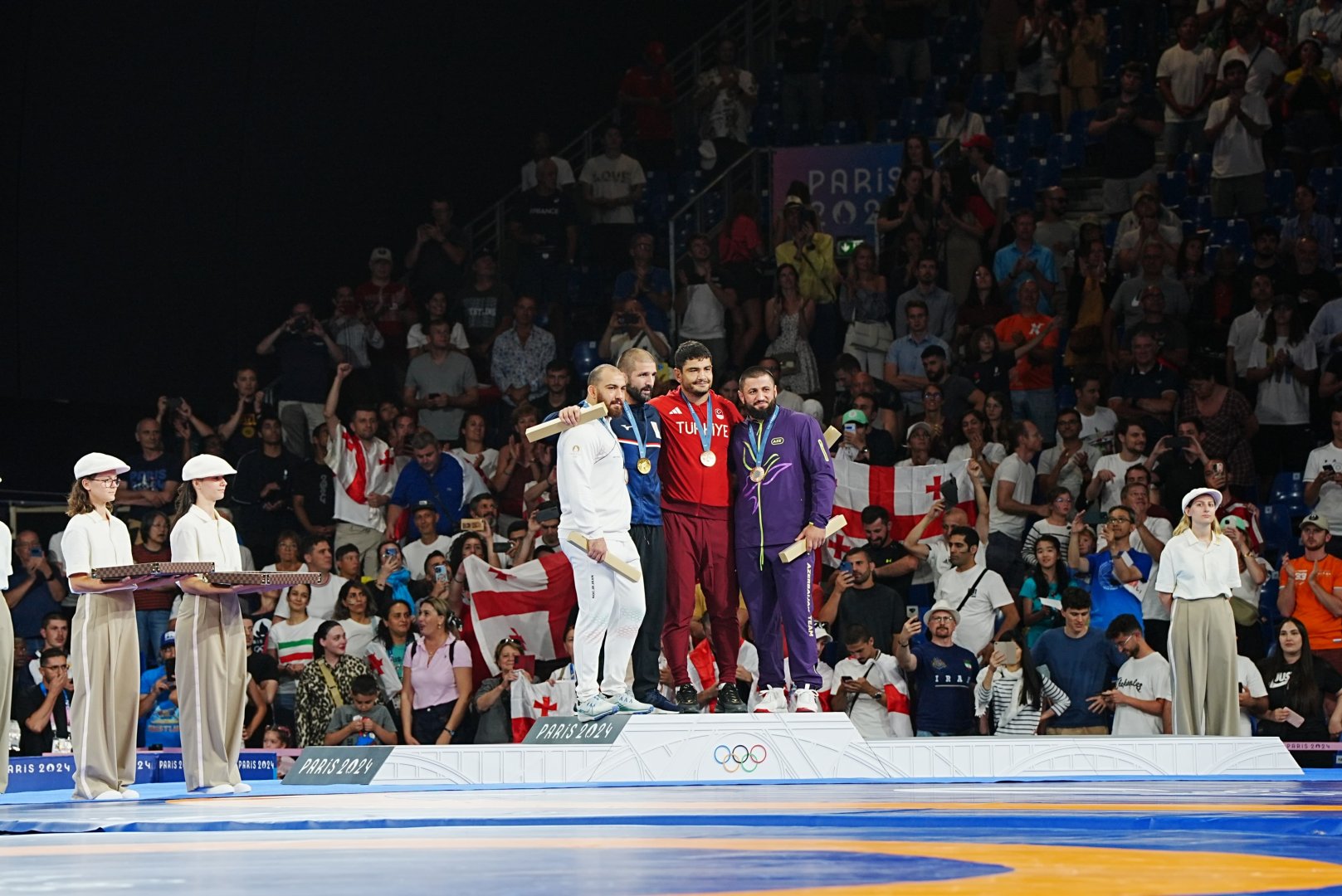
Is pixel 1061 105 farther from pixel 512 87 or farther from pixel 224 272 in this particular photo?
pixel 224 272

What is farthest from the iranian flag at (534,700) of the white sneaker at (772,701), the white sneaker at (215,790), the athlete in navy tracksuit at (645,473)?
the white sneaker at (215,790)

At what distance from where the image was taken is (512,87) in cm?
2109

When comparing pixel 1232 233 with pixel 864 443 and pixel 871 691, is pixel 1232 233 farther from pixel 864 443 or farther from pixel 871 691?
pixel 871 691

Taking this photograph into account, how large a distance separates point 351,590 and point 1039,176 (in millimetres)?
8797

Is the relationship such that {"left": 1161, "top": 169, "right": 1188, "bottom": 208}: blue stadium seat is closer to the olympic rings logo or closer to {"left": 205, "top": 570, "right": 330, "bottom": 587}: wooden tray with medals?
the olympic rings logo

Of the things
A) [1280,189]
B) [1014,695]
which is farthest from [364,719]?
[1280,189]

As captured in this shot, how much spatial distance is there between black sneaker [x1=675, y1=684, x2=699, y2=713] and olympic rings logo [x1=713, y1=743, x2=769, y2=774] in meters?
0.64

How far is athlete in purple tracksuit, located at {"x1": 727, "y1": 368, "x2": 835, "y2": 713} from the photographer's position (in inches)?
408

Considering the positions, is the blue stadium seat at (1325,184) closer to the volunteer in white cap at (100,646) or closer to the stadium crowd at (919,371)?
the stadium crowd at (919,371)

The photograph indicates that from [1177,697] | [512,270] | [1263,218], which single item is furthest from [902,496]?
[512,270]

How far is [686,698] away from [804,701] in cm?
70

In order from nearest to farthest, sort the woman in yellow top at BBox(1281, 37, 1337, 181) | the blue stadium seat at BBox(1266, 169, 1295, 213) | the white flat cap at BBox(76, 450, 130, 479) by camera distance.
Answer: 1. the white flat cap at BBox(76, 450, 130, 479)
2. the woman in yellow top at BBox(1281, 37, 1337, 181)
3. the blue stadium seat at BBox(1266, 169, 1295, 213)

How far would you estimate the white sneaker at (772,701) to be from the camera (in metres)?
10.4

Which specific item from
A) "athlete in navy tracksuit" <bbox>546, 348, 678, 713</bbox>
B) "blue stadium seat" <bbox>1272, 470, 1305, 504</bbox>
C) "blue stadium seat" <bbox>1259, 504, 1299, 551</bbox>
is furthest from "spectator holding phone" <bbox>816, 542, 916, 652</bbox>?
"blue stadium seat" <bbox>1272, 470, 1305, 504</bbox>
